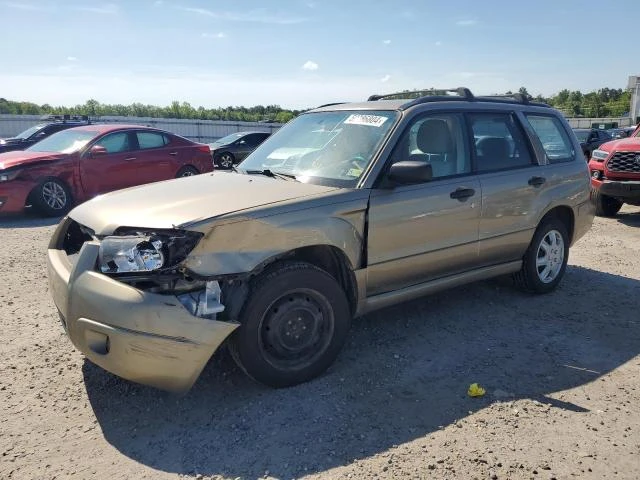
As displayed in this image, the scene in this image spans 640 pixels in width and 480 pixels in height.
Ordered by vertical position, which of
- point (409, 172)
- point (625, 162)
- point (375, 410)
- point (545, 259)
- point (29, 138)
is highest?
point (29, 138)

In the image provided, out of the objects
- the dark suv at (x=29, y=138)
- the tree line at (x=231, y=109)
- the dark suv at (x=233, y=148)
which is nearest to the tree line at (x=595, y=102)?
the tree line at (x=231, y=109)

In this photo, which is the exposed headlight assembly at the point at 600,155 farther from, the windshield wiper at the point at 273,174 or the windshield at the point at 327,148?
the windshield wiper at the point at 273,174

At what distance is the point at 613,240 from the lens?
796cm

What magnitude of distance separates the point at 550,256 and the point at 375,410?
2.89 meters

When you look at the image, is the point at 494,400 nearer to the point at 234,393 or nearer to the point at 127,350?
the point at 234,393

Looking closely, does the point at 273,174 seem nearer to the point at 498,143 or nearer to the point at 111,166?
the point at 498,143

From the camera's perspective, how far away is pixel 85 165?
373 inches

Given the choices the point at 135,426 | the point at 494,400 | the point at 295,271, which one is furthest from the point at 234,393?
the point at 494,400

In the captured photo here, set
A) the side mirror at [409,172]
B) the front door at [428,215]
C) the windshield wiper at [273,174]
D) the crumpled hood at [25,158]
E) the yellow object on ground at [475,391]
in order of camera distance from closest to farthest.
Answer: the yellow object on ground at [475,391], the side mirror at [409,172], the front door at [428,215], the windshield wiper at [273,174], the crumpled hood at [25,158]

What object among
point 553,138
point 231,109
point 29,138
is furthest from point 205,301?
point 231,109

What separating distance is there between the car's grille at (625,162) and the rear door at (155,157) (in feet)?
26.6

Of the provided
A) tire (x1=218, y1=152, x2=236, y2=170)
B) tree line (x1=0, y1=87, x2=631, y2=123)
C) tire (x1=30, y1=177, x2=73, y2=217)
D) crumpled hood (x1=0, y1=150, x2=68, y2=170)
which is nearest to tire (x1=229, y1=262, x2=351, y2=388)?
→ tire (x1=30, y1=177, x2=73, y2=217)

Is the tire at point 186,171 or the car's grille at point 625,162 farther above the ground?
the car's grille at point 625,162

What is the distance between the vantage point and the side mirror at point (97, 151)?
9.56 metres
